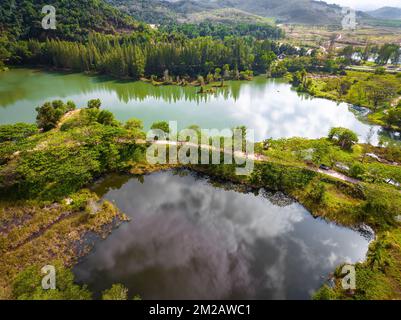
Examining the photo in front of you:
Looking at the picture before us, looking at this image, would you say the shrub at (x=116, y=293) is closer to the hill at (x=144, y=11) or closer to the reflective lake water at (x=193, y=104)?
the reflective lake water at (x=193, y=104)

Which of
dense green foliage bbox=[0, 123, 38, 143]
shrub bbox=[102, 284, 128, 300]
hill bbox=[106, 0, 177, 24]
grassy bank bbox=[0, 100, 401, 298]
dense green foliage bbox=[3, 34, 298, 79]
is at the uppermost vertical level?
hill bbox=[106, 0, 177, 24]

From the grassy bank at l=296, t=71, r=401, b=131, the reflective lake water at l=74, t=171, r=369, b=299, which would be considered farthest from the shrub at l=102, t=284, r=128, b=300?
the grassy bank at l=296, t=71, r=401, b=131

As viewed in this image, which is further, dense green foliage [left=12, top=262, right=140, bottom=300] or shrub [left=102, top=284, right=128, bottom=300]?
shrub [left=102, top=284, right=128, bottom=300]

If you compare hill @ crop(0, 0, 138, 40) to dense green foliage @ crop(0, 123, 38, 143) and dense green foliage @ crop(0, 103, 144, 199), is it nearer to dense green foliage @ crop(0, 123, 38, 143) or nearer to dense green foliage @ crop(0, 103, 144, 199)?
dense green foliage @ crop(0, 123, 38, 143)

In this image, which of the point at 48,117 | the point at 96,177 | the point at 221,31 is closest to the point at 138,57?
the point at 48,117

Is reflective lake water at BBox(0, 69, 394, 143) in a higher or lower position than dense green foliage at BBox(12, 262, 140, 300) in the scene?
higher

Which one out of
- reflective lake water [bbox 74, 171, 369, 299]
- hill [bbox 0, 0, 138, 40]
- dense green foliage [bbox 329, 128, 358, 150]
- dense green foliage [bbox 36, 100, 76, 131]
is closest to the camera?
reflective lake water [bbox 74, 171, 369, 299]

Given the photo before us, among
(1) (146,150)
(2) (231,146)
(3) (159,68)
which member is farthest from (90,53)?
(2) (231,146)
